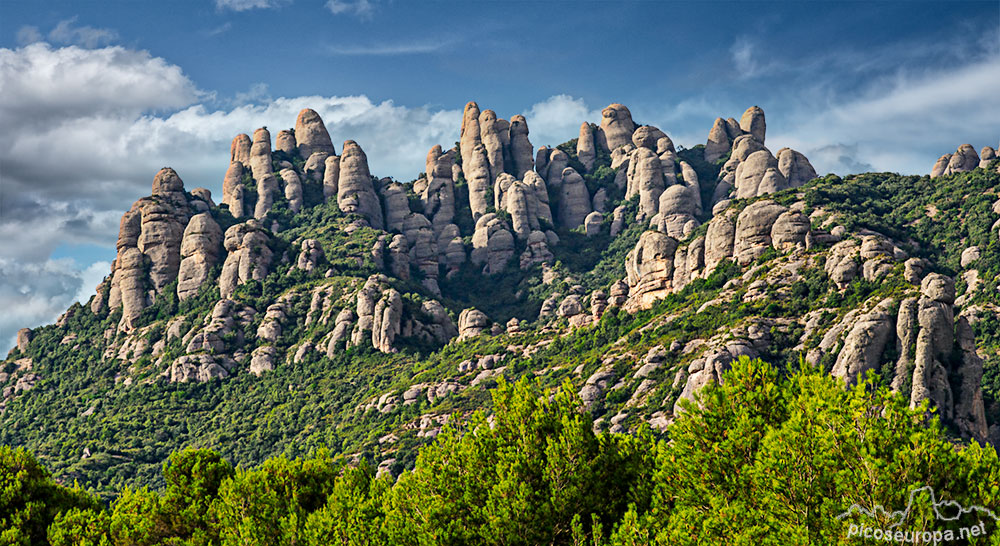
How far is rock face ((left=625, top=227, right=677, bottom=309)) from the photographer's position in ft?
427

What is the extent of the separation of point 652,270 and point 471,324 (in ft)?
113

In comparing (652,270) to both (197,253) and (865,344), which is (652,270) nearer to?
(865,344)

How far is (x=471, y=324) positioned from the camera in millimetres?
148625

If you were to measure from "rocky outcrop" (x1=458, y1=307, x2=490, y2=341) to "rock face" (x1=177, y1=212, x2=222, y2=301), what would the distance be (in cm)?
5352

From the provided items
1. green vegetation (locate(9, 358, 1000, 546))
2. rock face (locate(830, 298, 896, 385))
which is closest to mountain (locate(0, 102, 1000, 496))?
rock face (locate(830, 298, 896, 385))

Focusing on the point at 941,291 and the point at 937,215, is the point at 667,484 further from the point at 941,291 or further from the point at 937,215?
the point at 937,215

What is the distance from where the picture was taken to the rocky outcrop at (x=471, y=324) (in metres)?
147

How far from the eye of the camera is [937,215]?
145m

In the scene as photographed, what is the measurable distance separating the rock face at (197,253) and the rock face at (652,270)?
8544cm

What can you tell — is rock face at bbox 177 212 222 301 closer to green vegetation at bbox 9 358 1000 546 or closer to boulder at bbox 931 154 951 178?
green vegetation at bbox 9 358 1000 546

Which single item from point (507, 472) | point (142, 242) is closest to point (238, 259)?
point (142, 242)

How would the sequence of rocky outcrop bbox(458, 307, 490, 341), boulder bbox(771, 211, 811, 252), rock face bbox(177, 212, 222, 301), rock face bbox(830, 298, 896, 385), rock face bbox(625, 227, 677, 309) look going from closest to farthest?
1. rock face bbox(830, 298, 896, 385)
2. boulder bbox(771, 211, 811, 252)
3. rock face bbox(625, 227, 677, 309)
4. rocky outcrop bbox(458, 307, 490, 341)
5. rock face bbox(177, 212, 222, 301)

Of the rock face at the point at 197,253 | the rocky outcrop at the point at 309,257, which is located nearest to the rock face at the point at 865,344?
the rocky outcrop at the point at 309,257

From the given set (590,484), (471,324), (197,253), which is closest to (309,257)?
(197,253)
